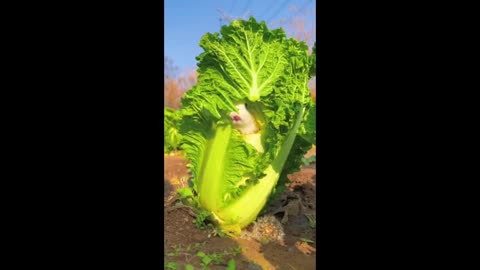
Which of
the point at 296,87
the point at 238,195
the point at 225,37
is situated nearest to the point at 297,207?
the point at 238,195

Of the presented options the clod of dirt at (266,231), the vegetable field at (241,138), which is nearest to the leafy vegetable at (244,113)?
the vegetable field at (241,138)

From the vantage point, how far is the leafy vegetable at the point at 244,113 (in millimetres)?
3650

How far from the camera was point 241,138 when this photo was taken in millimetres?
3750

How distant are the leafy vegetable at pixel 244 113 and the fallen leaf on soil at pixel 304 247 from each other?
1.78 ft

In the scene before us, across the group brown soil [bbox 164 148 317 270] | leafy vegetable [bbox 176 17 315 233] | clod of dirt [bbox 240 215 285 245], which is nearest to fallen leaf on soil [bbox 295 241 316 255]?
brown soil [bbox 164 148 317 270]

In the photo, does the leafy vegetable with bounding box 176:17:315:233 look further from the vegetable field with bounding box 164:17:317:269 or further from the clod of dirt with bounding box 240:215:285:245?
the clod of dirt with bounding box 240:215:285:245

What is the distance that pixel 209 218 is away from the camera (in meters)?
3.94

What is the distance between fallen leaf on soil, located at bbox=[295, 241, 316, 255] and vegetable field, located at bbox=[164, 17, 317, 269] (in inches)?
0.4

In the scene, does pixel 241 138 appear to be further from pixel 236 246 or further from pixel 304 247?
pixel 304 247

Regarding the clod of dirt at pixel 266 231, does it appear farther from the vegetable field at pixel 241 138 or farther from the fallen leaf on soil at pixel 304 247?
the fallen leaf on soil at pixel 304 247

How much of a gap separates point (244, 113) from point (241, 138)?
0.26m

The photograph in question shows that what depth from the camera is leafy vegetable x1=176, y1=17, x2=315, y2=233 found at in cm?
365
